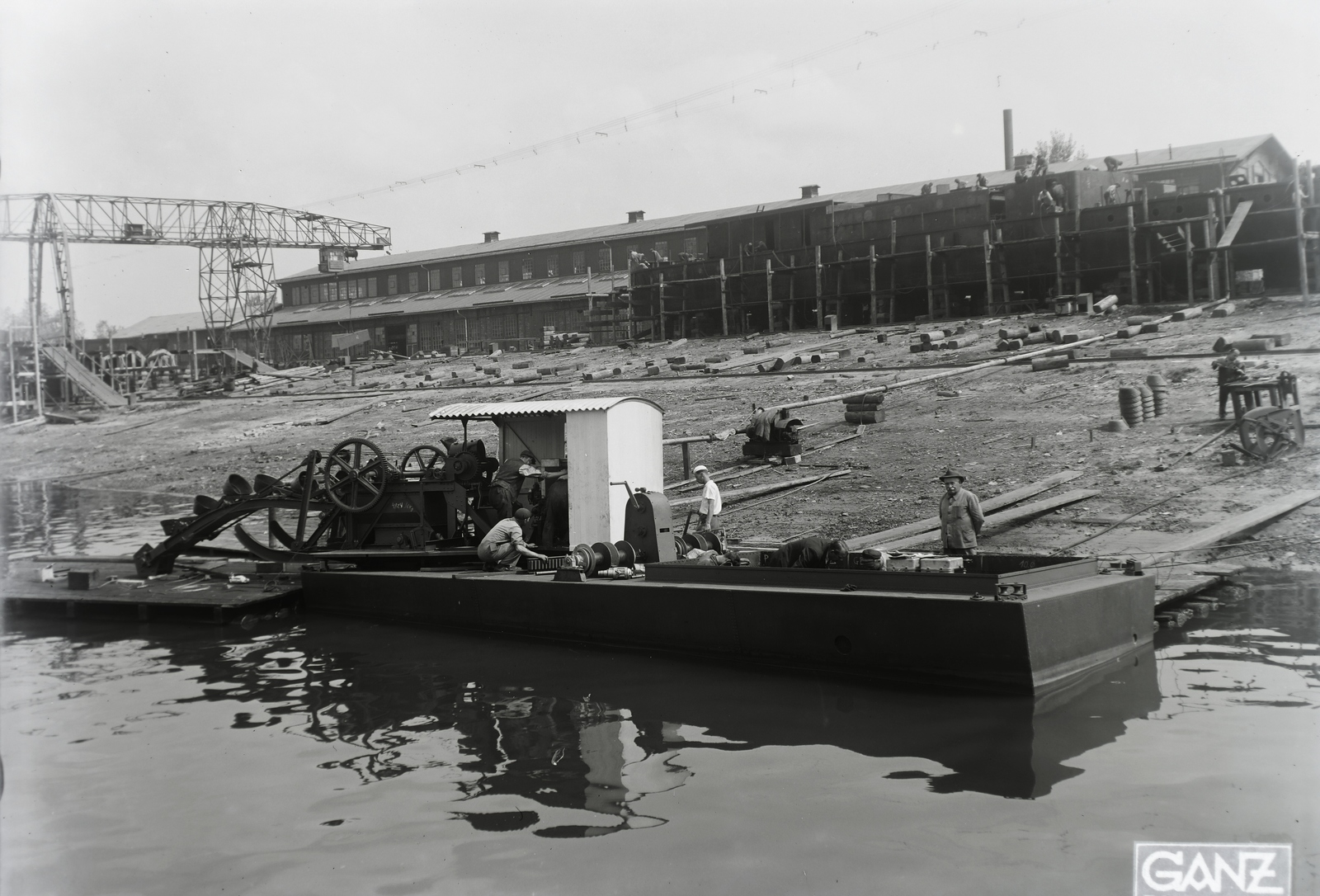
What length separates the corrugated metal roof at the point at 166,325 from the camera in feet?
230

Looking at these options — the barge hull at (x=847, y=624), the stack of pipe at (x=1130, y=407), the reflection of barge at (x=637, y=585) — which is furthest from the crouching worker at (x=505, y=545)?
the stack of pipe at (x=1130, y=407)

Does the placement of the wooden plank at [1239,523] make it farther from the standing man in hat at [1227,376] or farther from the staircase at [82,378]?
the staircase at [82,378]

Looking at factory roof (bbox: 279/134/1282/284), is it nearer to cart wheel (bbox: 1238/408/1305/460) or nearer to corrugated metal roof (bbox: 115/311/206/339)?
corrugated metal roof (bbox: 115/311/206/339)

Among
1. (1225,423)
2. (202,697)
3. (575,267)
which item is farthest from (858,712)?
(575,267)

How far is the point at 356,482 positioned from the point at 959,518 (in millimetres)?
8039

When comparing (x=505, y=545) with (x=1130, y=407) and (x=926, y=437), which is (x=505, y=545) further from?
(x=1130, y=407)

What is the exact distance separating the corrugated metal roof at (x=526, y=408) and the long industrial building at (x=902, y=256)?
22199 mm

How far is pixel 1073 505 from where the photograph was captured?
1562cm

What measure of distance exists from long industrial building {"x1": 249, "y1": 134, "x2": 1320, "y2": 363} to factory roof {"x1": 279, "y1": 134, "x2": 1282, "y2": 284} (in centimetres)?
15

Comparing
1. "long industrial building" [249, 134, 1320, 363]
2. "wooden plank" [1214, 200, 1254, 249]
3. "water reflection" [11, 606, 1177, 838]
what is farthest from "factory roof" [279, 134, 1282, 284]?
"water reflection" [11, 606, 1177, 838]

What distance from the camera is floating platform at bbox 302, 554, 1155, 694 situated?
8.92 metres

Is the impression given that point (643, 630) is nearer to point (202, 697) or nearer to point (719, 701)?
point (719, 701)

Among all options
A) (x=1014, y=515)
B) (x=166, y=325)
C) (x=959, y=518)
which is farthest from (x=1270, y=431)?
(x=166, y=325)

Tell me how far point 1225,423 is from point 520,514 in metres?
12.3
